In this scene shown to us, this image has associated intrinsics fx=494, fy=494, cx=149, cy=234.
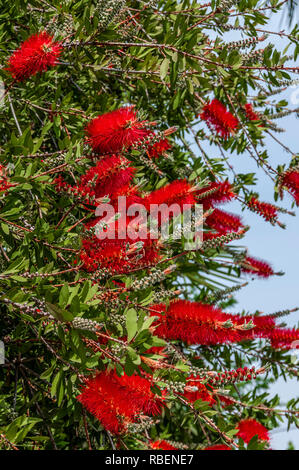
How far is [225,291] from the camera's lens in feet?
6.32

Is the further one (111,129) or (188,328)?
(188,328)

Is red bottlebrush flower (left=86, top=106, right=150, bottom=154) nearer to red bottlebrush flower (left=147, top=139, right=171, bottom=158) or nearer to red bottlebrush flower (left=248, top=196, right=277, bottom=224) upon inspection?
red bottlebrush flower (left=147, top=139, right=171, bottom=158)

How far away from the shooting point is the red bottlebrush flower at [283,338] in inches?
73.0

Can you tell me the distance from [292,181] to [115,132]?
86 centimetres

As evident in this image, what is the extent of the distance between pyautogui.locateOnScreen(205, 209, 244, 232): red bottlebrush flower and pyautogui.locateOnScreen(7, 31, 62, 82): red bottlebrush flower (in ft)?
2.57

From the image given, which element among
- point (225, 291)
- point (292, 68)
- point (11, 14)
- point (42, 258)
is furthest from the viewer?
point (225, 291)

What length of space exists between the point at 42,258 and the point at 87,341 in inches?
11.4

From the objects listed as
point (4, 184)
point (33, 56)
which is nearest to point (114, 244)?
point (4, 184)

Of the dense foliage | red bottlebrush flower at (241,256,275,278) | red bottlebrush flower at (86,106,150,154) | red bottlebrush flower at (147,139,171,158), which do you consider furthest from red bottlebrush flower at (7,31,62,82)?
red bottlebrush flower at (241,256,275,278)

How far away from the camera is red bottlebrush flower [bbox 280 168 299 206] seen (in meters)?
1.83

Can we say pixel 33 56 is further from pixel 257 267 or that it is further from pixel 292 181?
pixel 257 267

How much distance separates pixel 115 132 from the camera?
1236 mm

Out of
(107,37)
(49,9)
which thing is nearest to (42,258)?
(107,37)
